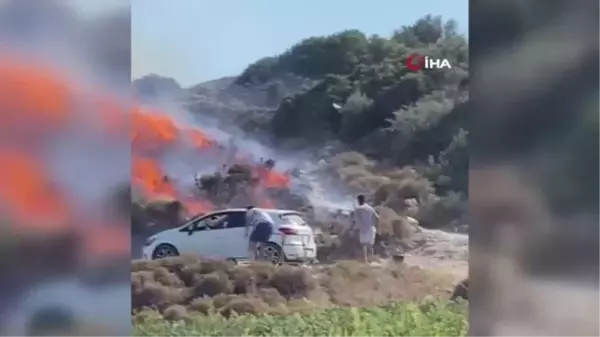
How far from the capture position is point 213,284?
2547mm

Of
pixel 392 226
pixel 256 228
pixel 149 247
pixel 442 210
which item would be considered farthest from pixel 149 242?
pixel 442 210

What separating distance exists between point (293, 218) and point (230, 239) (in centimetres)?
21

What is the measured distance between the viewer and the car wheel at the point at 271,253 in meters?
2.55

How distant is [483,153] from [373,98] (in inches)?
15.6

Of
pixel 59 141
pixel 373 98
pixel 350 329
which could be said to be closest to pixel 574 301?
pixel 350 329

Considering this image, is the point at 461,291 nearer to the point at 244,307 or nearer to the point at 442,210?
the point at 442,210

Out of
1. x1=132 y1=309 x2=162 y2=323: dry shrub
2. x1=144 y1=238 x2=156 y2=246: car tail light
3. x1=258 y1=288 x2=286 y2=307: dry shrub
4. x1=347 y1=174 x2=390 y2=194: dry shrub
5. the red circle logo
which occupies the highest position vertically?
the red circle logo

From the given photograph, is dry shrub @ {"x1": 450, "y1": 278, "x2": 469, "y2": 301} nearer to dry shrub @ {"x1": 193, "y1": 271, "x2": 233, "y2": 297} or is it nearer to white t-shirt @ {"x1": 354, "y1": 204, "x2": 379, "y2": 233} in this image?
white t-shirt @ {"x1": 354, "y1": 204, "x2": 379, "y2": 233}

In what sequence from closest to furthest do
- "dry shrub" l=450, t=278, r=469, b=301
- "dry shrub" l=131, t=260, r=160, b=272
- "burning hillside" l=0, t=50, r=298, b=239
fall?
"burning hillside" l=0, t=50, r=298, b=239 → "dry shrub" l=131, t=260, r=160, b=272 → "dry shrub" l=450, t=278, r=469, b=301

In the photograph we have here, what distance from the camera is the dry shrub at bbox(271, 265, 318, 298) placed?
2551 mm

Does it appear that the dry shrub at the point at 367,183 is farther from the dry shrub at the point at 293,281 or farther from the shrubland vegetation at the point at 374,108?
the dry shrub at the point at 293,281

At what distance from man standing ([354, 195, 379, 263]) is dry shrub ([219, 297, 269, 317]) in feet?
1.21

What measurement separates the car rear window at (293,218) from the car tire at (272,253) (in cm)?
9

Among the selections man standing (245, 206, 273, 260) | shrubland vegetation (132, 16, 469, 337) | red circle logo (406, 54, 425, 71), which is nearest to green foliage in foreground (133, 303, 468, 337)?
shrubland vegetation (132, 16, 469, 337)
